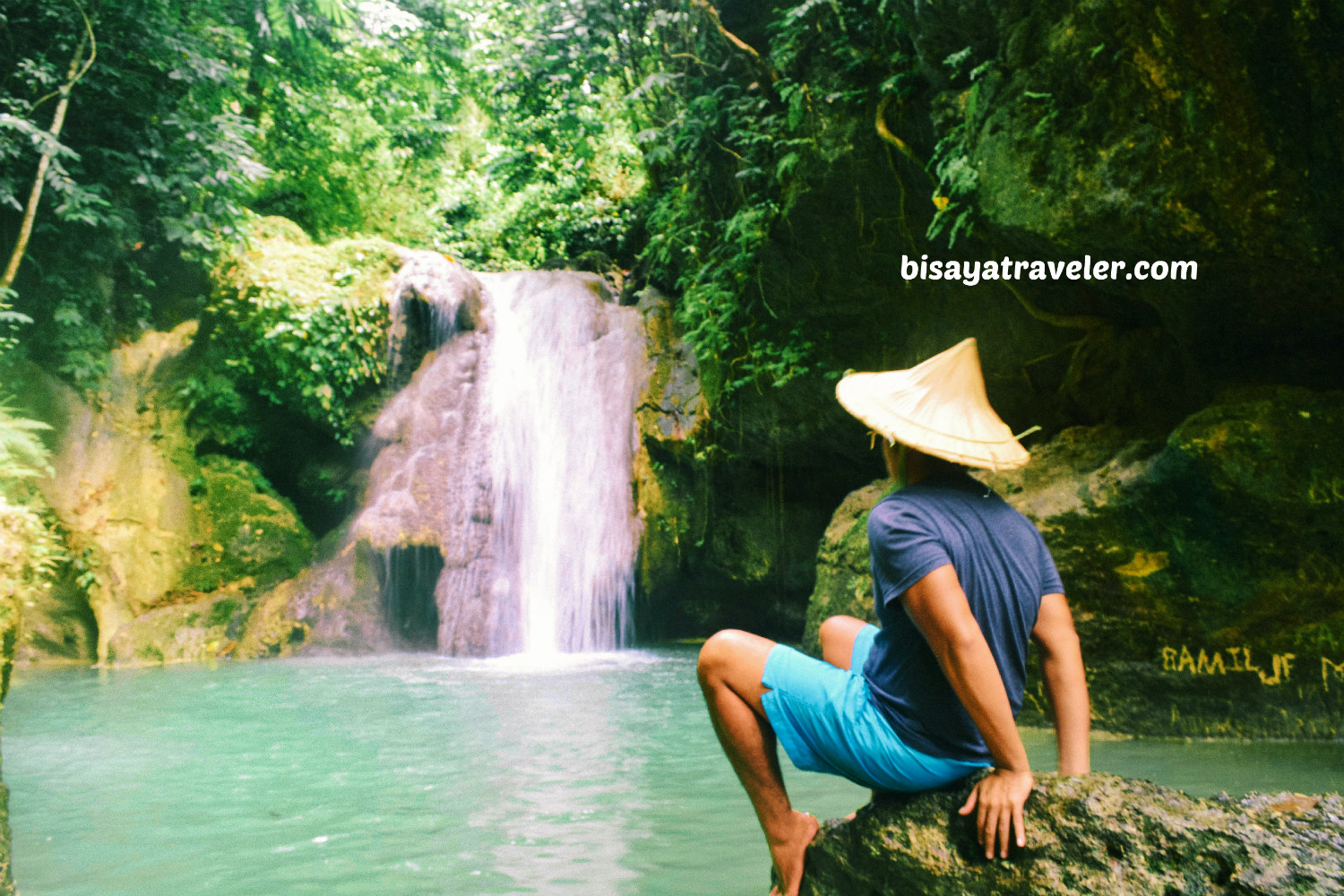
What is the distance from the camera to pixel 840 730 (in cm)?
204

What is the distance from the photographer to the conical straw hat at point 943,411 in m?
2.09

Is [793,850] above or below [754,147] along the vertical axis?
below

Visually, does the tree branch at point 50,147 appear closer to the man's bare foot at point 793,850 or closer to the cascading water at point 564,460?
the cascading water at point 564,460

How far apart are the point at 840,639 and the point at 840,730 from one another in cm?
49

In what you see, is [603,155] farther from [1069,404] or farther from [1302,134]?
[1302,134]

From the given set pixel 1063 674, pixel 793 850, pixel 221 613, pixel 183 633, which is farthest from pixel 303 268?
pixel 1063 674

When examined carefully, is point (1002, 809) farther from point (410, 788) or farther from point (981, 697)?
point (410, 788)

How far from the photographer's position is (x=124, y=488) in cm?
Answer: 963

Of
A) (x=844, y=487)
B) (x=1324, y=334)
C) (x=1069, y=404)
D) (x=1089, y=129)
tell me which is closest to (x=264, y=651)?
(x=844, y=487)

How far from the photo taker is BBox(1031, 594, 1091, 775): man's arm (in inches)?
81.0

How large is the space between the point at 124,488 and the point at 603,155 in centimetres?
891

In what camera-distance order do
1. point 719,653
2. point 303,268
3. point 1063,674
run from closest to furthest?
point 1063,674 → point 719,653 → point 303,268

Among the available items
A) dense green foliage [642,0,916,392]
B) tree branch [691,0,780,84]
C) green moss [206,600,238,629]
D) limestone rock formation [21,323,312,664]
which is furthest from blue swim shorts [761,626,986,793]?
green moss [206,600,238,629]

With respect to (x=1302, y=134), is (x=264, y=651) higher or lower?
lower
